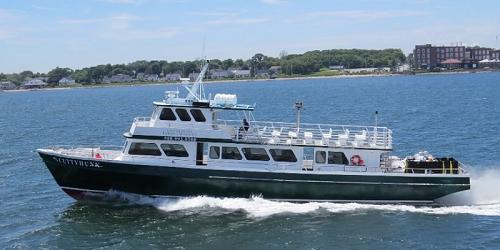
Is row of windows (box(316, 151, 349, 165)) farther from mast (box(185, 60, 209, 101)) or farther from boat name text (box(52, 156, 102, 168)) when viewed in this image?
boat name text (box(52, 156, 102, 168))

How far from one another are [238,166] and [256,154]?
979 mm

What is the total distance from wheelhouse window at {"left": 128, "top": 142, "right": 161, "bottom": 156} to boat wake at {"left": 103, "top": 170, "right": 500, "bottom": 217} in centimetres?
194

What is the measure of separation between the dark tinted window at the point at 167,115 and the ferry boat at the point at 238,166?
4 centimetres

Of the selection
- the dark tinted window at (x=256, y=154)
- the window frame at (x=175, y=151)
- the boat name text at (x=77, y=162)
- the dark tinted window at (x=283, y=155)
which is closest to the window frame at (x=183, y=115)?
the window frame at (x=175, y=151)

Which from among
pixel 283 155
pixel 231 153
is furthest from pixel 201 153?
pixel 283 155

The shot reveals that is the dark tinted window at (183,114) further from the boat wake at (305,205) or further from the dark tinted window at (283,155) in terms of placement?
the dark tinted window at (283,155)

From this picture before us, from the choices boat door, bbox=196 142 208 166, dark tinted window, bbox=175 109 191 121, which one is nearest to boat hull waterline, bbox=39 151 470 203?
boat door, bbox=196 142 208 166

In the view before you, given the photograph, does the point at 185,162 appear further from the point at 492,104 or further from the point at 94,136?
the point at 492,104

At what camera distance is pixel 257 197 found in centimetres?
2628

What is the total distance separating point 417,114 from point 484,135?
64.0 feet

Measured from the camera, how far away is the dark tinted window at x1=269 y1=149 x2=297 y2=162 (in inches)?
1048

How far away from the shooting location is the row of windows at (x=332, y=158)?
26703 mm

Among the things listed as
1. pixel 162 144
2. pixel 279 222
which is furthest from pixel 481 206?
pixel 162 144

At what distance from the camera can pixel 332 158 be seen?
26.8 metres
